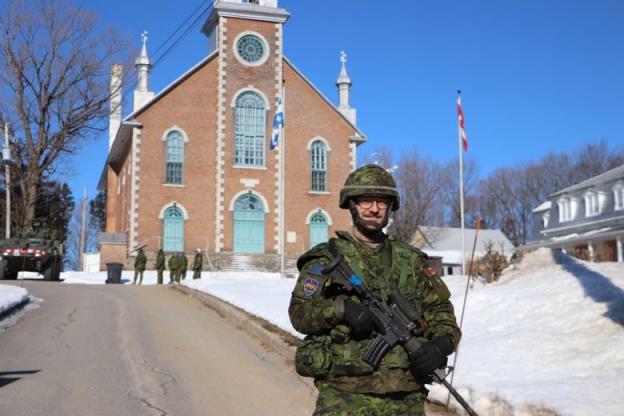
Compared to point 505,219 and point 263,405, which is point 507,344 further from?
point 505,219

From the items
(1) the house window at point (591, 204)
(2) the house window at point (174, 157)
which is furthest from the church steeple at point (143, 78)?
(1) the house window at point (591, 204)

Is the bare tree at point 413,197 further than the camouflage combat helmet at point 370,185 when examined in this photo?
Yes

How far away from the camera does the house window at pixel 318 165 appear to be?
131 feet

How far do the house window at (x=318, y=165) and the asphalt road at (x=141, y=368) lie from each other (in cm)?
2345

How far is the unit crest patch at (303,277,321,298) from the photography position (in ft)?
12.6

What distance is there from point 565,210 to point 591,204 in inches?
140

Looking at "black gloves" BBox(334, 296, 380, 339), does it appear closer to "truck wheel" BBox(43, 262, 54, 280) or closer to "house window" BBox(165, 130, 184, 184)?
"truck wheel" BBox(43, 262, 54, 280)

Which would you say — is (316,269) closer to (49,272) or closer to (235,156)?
(49,272)

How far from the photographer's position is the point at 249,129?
1551 inches

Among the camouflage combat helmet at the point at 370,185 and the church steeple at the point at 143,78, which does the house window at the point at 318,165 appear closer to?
the church steeple at the point at 143,78

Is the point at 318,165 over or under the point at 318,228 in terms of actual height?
over

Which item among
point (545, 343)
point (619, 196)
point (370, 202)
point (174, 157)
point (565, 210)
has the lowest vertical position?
point (545, 343)

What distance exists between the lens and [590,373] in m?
7.69

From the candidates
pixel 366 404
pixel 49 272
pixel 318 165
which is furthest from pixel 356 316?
pixel 318 165
